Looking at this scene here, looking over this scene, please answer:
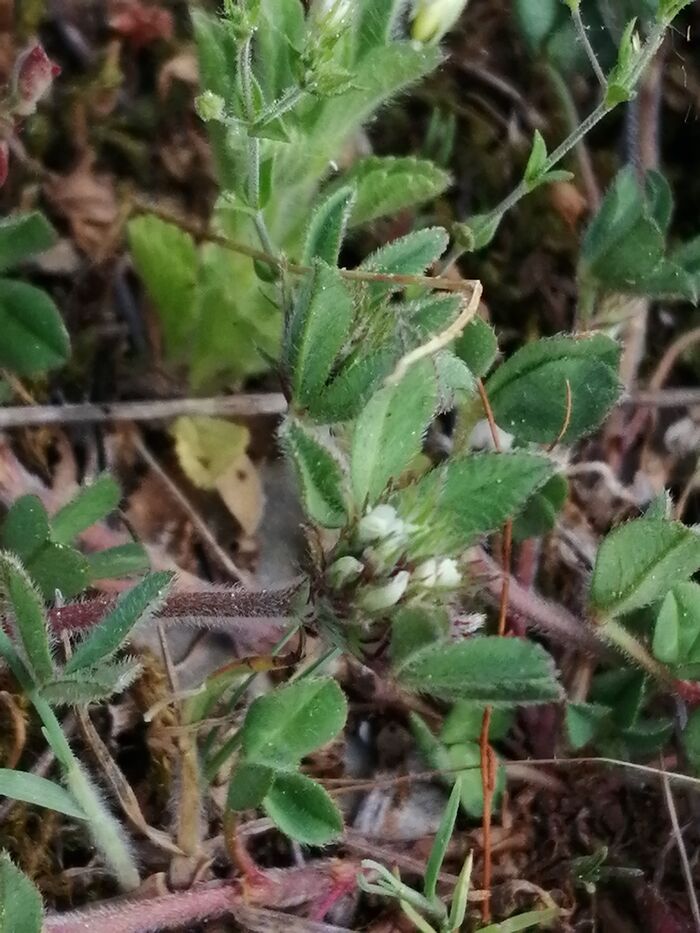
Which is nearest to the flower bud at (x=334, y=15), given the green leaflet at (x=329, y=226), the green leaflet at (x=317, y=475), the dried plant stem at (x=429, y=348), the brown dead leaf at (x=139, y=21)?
the green leaflet at (x=329, y=226)

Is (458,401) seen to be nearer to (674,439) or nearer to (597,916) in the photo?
(674,439)

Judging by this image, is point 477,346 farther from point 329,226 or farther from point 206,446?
point 206,446

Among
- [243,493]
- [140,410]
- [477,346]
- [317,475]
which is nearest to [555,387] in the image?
[477,346]

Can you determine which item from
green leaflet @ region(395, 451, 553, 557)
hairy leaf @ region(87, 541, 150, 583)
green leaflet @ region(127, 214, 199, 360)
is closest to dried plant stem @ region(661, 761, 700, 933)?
green leaflet @ region(395, 451, 553, 557)

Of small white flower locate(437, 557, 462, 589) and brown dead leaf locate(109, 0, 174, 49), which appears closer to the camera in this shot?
small white flower locate(437, 557, 462, 589)

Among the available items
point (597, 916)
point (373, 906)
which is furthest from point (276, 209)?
point (597, 916)

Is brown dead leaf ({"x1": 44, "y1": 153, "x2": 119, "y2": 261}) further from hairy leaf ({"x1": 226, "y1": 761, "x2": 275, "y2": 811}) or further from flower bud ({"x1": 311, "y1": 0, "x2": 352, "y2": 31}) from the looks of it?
hairy leaf ({"x1": 226, "y1": 761, "x2": 275, "y2": 811})
